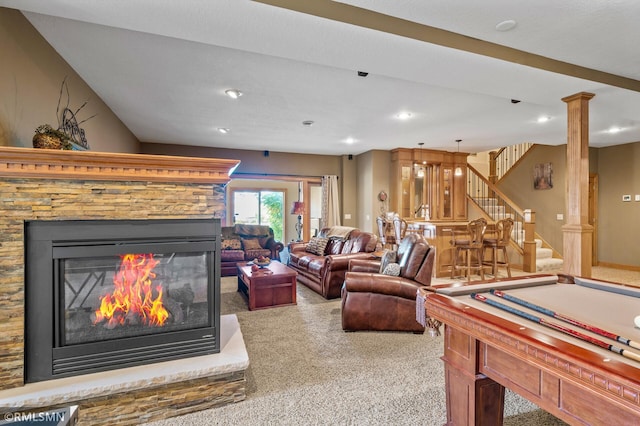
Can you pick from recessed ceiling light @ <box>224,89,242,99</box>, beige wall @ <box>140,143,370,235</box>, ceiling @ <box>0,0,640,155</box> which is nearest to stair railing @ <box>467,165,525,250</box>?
ceiling @ <box>0,0,640,155</box>

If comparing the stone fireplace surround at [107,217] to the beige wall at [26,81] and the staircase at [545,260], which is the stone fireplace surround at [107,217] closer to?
the beige wall at [26,81]

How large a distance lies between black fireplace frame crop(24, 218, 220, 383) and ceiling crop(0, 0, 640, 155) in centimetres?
136

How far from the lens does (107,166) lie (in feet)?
6.40

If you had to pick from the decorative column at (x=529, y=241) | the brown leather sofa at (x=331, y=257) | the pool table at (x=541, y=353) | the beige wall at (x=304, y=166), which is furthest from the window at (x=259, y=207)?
the pool table at (x=541, y=353)

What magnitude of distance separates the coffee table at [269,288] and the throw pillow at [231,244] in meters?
2.46

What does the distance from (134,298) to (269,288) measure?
2171mm

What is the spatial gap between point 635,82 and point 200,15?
4.43m

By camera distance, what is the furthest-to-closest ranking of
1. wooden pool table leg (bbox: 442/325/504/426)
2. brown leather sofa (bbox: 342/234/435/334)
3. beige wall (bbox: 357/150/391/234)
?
beige wall (bbox: 357/150/391/234)
brown leather sofa (bbox: 342/234/435/334)
wooden pool table leg (bbox: 442/325/504/426)

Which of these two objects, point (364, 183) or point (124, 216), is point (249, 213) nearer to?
point (364, 183)

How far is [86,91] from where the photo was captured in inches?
140

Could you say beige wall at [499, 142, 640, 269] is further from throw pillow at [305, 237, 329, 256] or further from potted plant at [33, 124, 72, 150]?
potted plant at [33, 124, 72, 150]

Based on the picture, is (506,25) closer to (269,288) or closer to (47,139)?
(47,139)

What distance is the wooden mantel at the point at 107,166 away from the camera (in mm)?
1790

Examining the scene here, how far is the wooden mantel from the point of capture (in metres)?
1.79
